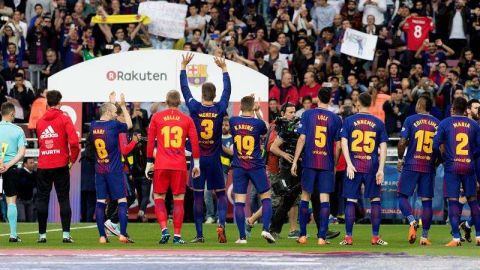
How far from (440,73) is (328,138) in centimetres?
1126

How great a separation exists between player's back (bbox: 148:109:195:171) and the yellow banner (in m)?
12.8

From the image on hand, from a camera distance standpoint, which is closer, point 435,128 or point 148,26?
point 435,128

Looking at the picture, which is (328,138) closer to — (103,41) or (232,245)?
(232,245)

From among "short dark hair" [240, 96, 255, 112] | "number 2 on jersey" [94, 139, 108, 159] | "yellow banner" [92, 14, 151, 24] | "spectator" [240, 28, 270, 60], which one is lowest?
"number 2 on jersey" [94, 139, 108, 159]

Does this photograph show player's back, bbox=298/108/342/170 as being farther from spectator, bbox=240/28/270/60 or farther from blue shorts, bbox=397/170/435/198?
spectator, bbox=240/28/270/60

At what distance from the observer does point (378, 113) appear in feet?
94.3

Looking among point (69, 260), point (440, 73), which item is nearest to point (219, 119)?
point (69, 260)

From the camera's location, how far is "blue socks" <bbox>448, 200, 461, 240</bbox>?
19.4 m

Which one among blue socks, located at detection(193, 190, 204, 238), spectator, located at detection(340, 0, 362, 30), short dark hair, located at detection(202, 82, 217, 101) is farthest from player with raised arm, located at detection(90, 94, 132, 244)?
spectator, located at detection(340, 0, 362, 30)

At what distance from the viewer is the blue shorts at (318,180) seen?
1969 centimetres

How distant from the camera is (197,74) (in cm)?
2684

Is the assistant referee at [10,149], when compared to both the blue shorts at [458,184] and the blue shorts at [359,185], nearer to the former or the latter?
the blue shorts at [359,185]

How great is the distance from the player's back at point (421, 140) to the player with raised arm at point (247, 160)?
7.39 feet

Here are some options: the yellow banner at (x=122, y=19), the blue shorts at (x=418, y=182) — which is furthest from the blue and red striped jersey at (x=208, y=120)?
the yellow banner at (x=122, y=19)
